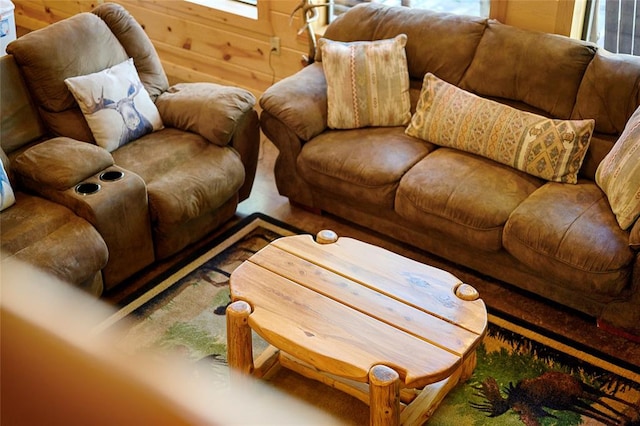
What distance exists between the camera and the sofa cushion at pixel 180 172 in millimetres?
3104

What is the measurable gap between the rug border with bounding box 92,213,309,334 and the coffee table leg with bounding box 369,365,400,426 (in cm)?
112

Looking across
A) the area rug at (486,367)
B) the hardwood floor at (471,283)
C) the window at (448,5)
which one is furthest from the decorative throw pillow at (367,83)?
the area rug at (486,367)

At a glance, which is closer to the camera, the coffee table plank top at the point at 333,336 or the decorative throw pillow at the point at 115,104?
the coffee table plank top at the point at 333,336

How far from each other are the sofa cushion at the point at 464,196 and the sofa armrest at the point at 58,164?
126 cm

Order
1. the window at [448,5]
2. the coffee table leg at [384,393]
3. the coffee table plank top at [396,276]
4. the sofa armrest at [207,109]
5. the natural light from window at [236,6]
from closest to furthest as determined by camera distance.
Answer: the coffee table leg at [384,393] < the coffee table plank top at [396,276] < the sofa armrest at [207,109] < the window at [448,5] < the natural light from window at [236,6]

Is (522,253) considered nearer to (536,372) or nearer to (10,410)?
(536,372)

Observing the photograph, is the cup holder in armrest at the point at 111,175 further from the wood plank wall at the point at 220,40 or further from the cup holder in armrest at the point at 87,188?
the wood plank wall at the point at 220,40

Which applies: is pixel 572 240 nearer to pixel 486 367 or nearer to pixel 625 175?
pixel 625 175

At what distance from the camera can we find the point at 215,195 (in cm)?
327

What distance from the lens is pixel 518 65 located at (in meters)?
3.30

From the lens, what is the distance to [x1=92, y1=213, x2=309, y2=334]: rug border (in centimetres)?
307

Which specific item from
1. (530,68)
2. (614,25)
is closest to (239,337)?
(530,68)

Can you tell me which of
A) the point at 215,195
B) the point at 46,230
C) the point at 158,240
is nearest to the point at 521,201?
the point at 215,195

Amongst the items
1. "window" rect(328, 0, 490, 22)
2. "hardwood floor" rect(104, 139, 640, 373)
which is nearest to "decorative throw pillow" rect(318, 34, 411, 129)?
"hardwood floor" rect(104, 139, 640, 373)
